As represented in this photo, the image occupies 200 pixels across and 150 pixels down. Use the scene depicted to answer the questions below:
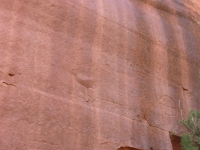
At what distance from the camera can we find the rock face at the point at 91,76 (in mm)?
4484

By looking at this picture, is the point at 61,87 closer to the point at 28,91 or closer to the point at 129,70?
the point at 28,91

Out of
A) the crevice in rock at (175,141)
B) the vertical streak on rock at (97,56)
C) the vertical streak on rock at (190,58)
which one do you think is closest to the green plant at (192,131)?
the crevice in rock at (175,141)

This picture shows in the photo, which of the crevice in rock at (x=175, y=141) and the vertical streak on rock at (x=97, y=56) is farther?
the crevice in rock at (x=175, y=141)

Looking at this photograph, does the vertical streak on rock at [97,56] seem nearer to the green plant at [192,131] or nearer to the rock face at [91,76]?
the rock face at [91,76]

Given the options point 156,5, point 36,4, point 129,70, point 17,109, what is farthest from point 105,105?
point 156,5

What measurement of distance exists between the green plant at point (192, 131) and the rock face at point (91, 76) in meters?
0.23

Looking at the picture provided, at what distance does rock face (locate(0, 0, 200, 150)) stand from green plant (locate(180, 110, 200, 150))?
0.23 metres

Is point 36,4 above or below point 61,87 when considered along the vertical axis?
above

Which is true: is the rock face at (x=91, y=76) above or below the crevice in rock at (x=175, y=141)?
above

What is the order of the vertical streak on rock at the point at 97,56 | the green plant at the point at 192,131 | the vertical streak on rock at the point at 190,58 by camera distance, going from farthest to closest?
the vertical streak on rock at the point at 190,58 → the green plant at the point at 192,131 → the vertical streak on rock at the point at 97,56

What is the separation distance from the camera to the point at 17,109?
4340mm

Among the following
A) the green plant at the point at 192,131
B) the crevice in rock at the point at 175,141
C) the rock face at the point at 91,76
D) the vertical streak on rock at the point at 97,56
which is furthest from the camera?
the crevice in rock at the point at 175,141

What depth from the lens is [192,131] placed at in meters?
5.76

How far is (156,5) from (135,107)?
266cm
